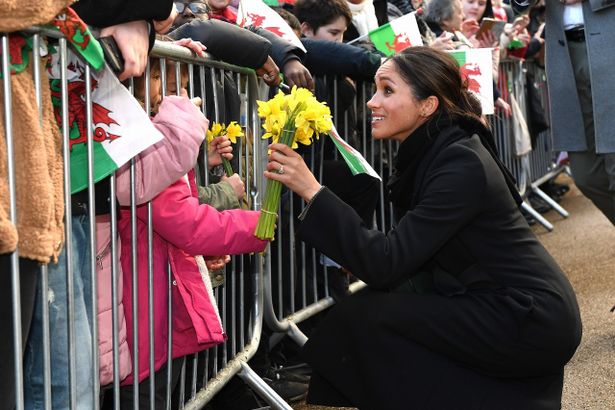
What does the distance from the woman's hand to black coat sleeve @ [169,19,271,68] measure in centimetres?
51

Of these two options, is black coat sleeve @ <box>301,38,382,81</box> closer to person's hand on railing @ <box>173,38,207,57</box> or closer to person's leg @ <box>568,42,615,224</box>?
person's leg @ <box>568,42,615,224</box>

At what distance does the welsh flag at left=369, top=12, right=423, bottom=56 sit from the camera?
5484 millimetres

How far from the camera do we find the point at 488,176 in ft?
11.2

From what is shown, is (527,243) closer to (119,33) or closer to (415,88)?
(415,88)

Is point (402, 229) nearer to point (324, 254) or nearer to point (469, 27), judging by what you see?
point (324, 254)

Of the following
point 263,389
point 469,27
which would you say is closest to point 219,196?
point 263,389

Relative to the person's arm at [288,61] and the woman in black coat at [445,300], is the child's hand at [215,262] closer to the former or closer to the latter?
the woman in black coat at [445,300]

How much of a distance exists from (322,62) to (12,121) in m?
2.98

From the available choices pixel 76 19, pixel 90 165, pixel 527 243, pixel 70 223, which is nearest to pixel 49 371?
pixel 70 223

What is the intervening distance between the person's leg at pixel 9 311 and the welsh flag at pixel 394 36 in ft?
11.6

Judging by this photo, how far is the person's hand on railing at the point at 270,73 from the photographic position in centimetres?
394

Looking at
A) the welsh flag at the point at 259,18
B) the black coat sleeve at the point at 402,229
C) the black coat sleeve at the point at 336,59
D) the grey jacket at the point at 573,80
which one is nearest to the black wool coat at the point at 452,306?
the black coat sleeve at the point at 402,229

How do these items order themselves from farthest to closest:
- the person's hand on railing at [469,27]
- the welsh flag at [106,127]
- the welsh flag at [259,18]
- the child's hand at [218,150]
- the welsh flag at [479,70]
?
the person's hand on railing at [469,27], the welsh flag at [479,70], the welsh flag at [259,18], the child's hand at [218,150], the welsh flag at [106,127]

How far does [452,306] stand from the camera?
11.2 ft
